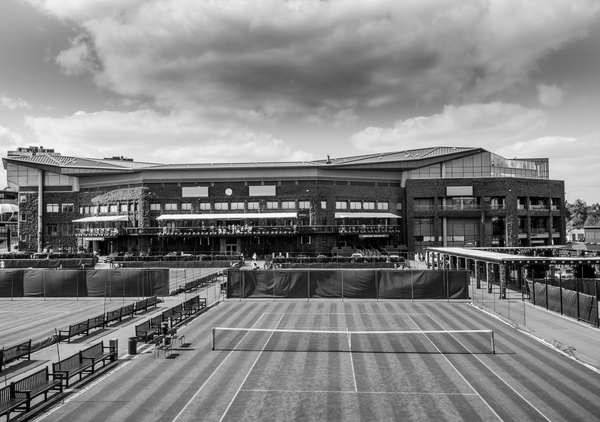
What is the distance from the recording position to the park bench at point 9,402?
14.8m

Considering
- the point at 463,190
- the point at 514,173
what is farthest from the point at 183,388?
the point at 514,173

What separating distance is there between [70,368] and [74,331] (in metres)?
7.71

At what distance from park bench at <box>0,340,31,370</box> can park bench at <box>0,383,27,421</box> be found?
4.63 meters

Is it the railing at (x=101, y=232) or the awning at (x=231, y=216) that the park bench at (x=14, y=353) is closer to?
the awning at (x=231, y=216)

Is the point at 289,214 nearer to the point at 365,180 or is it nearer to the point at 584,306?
the point at 365,180

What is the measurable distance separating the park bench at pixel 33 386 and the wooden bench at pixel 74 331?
8.08 m

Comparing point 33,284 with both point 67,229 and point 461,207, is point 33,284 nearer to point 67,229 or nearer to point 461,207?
point 67,229

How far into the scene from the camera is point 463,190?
3300 inches

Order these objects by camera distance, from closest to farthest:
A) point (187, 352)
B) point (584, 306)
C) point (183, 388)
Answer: point (183, 388), point (187, 352), point (584, 306)

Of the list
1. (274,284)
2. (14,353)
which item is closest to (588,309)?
(274,284)

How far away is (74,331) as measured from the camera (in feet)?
84.5

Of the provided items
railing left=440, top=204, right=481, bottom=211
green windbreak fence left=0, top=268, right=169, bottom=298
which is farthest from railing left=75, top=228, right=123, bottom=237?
railing left=440, top=204, right=481, bottom=211

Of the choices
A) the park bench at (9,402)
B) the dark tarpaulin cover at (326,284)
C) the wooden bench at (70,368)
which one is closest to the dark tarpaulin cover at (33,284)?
the dark tarpaulin cover at (326,284)

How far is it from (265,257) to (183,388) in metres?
60.9
